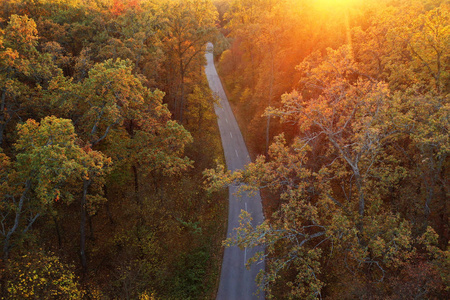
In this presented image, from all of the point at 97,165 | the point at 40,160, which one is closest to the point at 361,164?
the point at 97,165

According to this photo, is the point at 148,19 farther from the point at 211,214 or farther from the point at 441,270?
the point at 441,270

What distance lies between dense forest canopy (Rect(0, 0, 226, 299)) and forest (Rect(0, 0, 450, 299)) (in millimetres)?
158

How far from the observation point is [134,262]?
1858 centimetres

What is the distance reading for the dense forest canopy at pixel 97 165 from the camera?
44.2ft

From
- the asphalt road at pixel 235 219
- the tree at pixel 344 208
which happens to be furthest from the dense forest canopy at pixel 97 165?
the tree at pixel 344 208

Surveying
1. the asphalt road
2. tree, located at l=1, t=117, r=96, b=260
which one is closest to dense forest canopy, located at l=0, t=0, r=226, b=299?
tree, located at l=1, t=117, r=96, b=260

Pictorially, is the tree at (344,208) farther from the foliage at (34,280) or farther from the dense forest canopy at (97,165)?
the foliage at (34,280)

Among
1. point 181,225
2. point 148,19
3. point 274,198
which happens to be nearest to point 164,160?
point 181,225

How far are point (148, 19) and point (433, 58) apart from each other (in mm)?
27261

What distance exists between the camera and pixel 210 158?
3066 centimetres

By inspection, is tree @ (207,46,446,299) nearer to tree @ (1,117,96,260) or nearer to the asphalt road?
the asphalt road

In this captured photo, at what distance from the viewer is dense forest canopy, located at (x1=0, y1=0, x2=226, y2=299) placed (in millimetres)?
13461

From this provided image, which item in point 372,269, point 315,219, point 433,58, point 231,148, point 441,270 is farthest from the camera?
point 231,148

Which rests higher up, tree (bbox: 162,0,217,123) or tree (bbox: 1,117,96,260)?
tree (bbox: 162,0,217,123)
